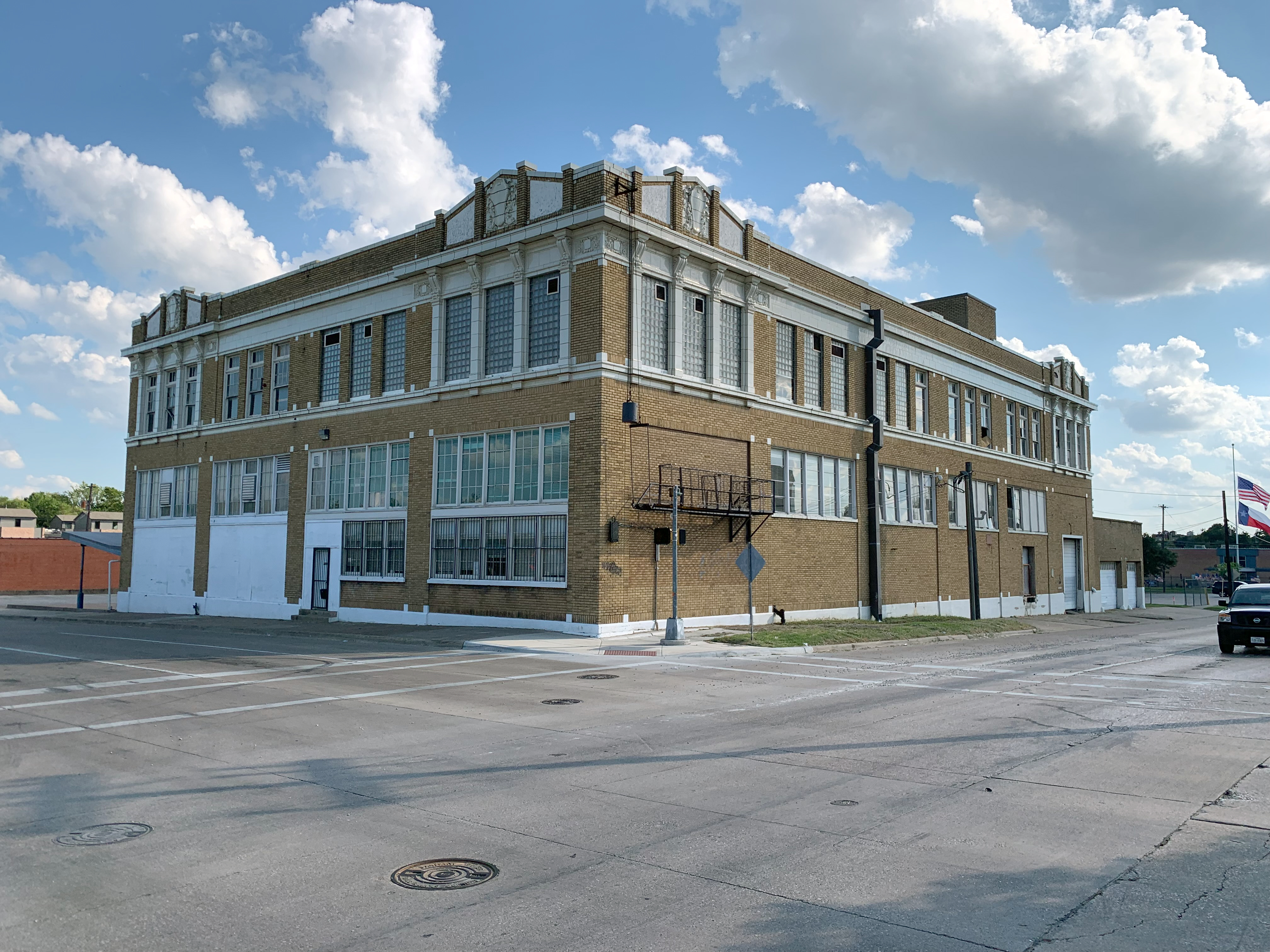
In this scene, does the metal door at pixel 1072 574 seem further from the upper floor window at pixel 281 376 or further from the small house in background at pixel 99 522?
the small house in background at pixel 99 522

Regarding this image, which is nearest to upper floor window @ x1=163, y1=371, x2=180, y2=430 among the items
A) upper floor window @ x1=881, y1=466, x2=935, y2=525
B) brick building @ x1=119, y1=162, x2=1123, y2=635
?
brick building @ x1=119, y1=162, x2=1123, y2=635

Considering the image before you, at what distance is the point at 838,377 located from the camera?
34.3 meters

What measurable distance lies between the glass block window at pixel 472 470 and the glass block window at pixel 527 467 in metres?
1.41

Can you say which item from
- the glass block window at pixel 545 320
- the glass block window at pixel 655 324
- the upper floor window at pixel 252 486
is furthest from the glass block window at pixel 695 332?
the upper floor window at pixel 252 486

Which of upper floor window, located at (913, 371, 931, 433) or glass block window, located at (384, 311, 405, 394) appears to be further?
upper floor window, located at (913, 371, 931, 433)

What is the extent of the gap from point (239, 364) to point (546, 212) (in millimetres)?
18005

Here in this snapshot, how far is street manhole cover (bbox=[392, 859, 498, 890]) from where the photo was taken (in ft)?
18.6

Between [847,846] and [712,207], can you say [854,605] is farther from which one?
[847,846]

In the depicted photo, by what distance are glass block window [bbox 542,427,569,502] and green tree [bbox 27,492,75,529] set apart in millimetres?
135437

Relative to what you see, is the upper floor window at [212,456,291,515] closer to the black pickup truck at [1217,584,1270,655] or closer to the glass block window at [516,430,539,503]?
the glass block window at [516,430,539,503]

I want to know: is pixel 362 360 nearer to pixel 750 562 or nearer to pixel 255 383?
pixel 255 383

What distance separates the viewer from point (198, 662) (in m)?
19.1

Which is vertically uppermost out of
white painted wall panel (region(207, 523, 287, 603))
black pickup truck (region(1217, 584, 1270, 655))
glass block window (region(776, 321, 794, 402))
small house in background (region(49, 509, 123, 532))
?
glass block window (region(776, 321, 794, 402))

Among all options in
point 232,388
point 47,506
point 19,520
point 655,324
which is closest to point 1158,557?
point 655,324
